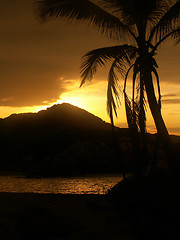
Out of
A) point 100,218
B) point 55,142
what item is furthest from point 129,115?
point 55,142

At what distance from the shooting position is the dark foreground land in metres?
4.37

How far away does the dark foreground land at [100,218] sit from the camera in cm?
437

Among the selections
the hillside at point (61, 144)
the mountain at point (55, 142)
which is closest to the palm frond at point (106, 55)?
the hillside at point (61, 144)

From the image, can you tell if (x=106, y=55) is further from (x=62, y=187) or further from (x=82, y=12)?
(x=62, y=187)

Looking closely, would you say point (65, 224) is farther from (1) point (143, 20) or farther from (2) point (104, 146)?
(2) point (104, 146)

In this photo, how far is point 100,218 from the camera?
554 centimetres

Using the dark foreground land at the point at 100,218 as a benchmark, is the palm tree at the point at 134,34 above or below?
above

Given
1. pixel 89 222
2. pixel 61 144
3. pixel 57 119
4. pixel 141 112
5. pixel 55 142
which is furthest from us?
pixel 57 119

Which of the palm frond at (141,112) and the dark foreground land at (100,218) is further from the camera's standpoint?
the palm frond at (141,112)

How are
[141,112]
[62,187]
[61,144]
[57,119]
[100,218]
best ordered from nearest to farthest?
1. [100,218]
2. [141,112]
3. [62,187]
4. [61,144]
5. [57,119]

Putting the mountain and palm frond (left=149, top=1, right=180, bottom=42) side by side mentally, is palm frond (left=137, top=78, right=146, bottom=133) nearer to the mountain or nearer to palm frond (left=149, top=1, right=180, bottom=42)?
palm frond (left=149, top=1, right=180, bottom=42)

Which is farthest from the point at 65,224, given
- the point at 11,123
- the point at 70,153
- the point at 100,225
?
the point at 11,123

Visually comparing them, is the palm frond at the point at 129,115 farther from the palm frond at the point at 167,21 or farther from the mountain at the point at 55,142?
the mountain at the point at 55,142

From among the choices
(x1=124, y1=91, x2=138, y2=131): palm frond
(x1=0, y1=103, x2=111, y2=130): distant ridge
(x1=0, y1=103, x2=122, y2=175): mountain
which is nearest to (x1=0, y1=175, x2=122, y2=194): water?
(x1=124, y1=91, x2=138, y2=131): palm frond
